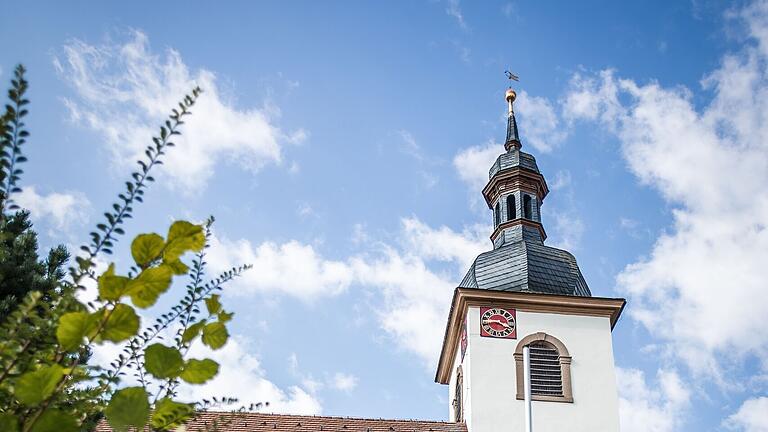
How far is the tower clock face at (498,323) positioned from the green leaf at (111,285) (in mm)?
17548

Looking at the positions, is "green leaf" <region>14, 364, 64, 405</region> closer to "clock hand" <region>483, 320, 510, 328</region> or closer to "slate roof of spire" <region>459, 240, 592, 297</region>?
"clock hand" <region>483, 320, 510, 328</region>

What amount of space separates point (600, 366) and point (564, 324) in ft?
3.89

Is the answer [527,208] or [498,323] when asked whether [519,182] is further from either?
[498,323]

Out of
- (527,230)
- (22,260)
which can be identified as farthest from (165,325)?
(527,230)

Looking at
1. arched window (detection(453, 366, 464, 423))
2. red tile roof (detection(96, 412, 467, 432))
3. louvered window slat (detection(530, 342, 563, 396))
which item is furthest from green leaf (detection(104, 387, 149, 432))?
arched window (detection(453, 366, 464, 423))

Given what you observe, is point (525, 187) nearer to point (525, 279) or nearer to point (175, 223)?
point (525, 279)

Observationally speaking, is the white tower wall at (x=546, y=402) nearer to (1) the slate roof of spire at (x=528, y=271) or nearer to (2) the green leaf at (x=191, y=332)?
(1) the slate roof of spire at (x=528, y=271)

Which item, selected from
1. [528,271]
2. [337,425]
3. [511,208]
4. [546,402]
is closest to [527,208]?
[511,208]

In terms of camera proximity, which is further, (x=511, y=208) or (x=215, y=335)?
(x=511, y=208)

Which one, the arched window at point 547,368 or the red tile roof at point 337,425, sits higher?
the arched window at point 547,368

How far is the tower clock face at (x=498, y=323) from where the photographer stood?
1884cm

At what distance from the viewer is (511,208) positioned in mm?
23766

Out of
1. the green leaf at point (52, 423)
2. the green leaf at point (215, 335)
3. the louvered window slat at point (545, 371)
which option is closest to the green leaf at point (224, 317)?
the green leaf at point (215, 335)

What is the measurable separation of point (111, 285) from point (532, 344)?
1800cm
